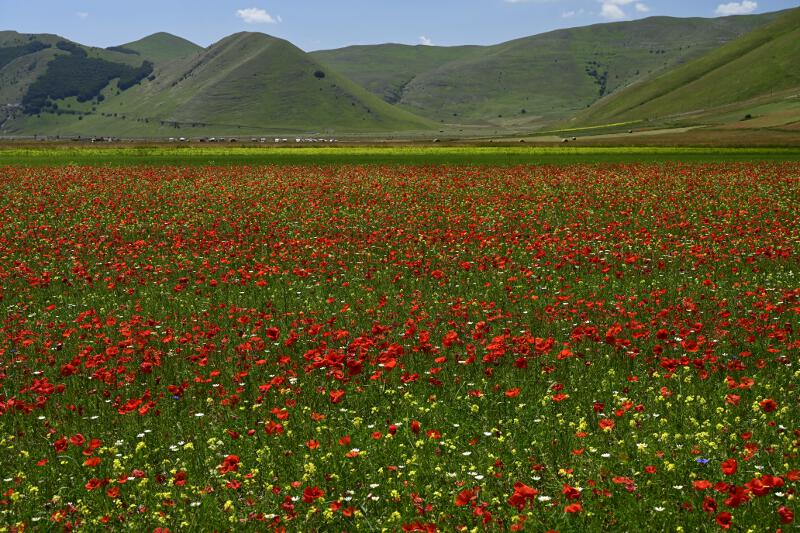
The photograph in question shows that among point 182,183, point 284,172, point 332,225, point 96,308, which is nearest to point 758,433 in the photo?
point 96,308

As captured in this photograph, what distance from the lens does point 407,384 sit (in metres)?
9.03

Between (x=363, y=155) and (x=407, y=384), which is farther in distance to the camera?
(x=363, y=155)

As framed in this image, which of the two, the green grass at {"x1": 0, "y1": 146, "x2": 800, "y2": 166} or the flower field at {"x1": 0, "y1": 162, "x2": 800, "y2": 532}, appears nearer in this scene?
the flower field at {"x1": 0, "y1": 162, "x2": 800, "y2": 532}

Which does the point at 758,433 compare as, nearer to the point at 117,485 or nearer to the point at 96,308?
the point at 117,485

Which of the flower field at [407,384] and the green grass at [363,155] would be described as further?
the green grass at [363,155]

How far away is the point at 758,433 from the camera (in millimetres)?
6977

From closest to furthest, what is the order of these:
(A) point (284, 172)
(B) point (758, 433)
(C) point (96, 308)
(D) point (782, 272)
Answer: (B) point (758, 433)
(C) point (96, 308)
(D) point (782, 272)
(A) point (284, 172)

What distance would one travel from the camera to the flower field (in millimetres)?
5953

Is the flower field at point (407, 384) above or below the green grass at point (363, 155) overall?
below

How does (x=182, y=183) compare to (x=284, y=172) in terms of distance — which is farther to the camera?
(x=284, y=172)

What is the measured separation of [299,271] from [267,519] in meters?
9.78

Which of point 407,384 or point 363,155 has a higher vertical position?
point 363,155

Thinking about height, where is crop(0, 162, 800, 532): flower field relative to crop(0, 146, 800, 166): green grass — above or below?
below

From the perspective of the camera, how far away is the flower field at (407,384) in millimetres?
5953
